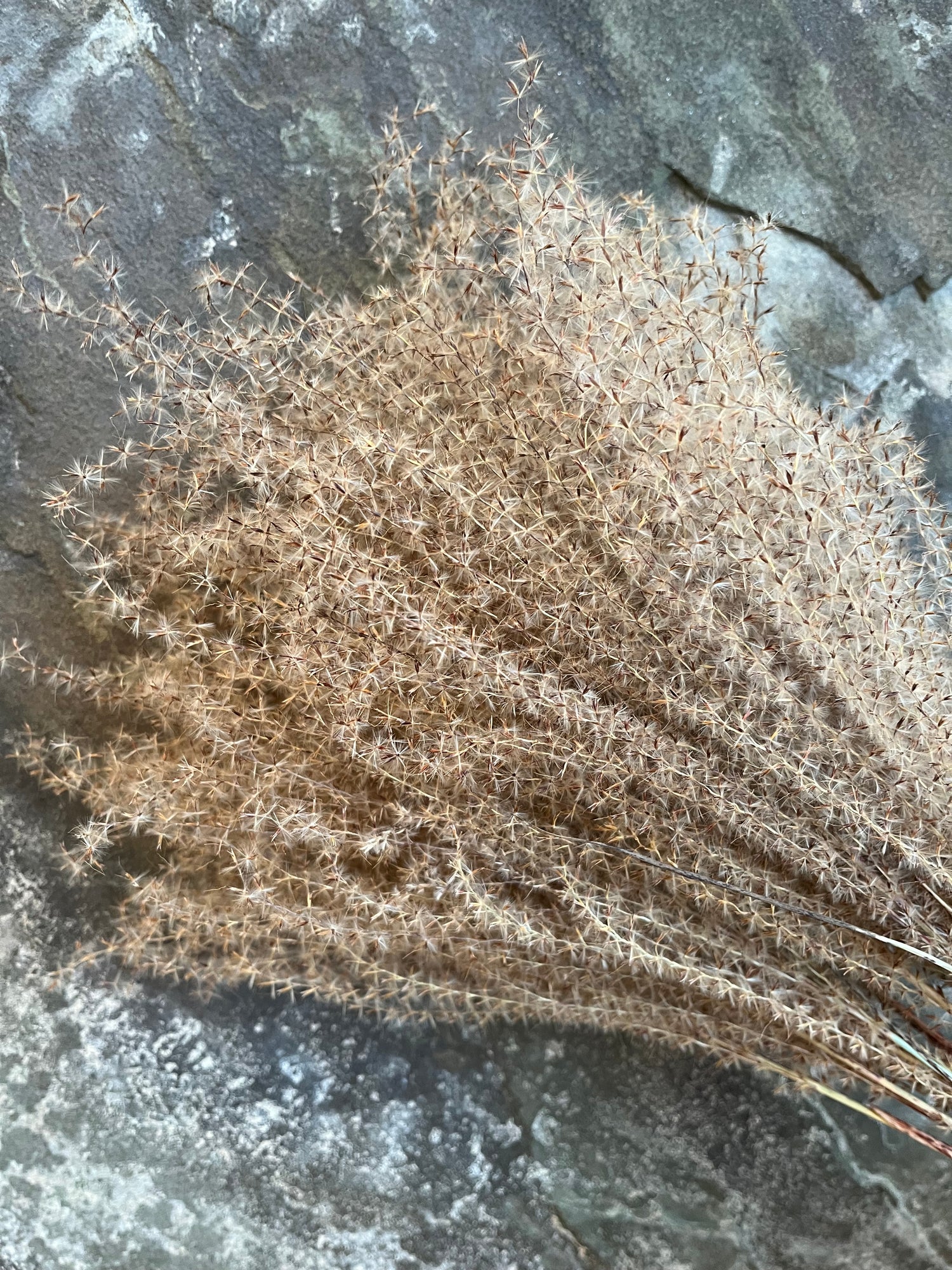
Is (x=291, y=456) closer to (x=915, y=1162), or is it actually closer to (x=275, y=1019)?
(x=275, y=1019)

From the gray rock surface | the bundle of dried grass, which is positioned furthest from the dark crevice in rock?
the bundle of dried grass

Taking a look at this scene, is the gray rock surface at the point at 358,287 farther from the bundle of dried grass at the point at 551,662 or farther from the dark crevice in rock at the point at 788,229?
the bundle of dried grass at the point at 551,662

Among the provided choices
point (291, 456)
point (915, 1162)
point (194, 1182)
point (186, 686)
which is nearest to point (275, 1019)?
point (194, 1182)

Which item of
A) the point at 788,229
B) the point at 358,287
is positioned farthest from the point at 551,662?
the point at 788,229

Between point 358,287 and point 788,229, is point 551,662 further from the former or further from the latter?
point 788,229

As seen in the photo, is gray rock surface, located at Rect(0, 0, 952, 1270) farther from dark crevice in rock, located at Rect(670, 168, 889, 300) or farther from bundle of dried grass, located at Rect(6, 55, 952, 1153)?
bundle of dried grass, located at Rect(6, 55, 952, 1153)
